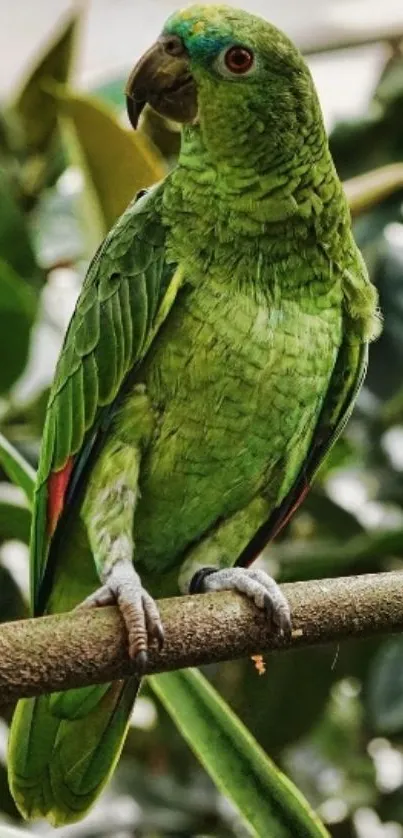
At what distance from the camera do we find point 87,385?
70 cm

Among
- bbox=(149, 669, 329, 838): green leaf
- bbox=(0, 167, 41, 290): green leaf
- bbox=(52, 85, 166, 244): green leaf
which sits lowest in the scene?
bbox=(149, 669, 329, 838): green leaf

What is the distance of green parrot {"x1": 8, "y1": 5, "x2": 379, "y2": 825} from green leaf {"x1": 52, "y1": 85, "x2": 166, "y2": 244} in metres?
0.18

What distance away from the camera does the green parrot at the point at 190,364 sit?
2.22ft

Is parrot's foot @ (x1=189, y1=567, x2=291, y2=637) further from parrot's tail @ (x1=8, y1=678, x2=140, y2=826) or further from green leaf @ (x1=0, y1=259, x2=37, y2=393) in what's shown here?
green leaf @ (x1=0, y1=259, x2=37, y2=393)

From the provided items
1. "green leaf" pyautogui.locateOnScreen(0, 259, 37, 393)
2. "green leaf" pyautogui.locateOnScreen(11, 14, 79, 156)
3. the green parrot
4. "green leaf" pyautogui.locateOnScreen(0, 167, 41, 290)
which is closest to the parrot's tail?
the green parrot

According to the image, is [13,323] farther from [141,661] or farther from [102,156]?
[141,661]

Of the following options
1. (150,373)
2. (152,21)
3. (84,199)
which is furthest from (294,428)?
(152,21)

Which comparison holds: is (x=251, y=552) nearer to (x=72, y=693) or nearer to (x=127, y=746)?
(x=72, y=693)

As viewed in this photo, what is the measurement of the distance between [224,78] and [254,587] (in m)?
0.29

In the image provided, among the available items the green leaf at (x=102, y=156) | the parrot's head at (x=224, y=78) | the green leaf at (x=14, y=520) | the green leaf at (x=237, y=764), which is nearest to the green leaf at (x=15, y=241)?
the green leaf at (x=102, y=156)

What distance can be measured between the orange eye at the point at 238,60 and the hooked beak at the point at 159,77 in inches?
0.9

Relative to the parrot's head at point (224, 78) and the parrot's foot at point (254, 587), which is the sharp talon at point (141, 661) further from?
the parrot's head at point (224, 78)

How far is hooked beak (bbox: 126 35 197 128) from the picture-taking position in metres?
0.58

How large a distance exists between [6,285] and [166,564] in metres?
0.26
